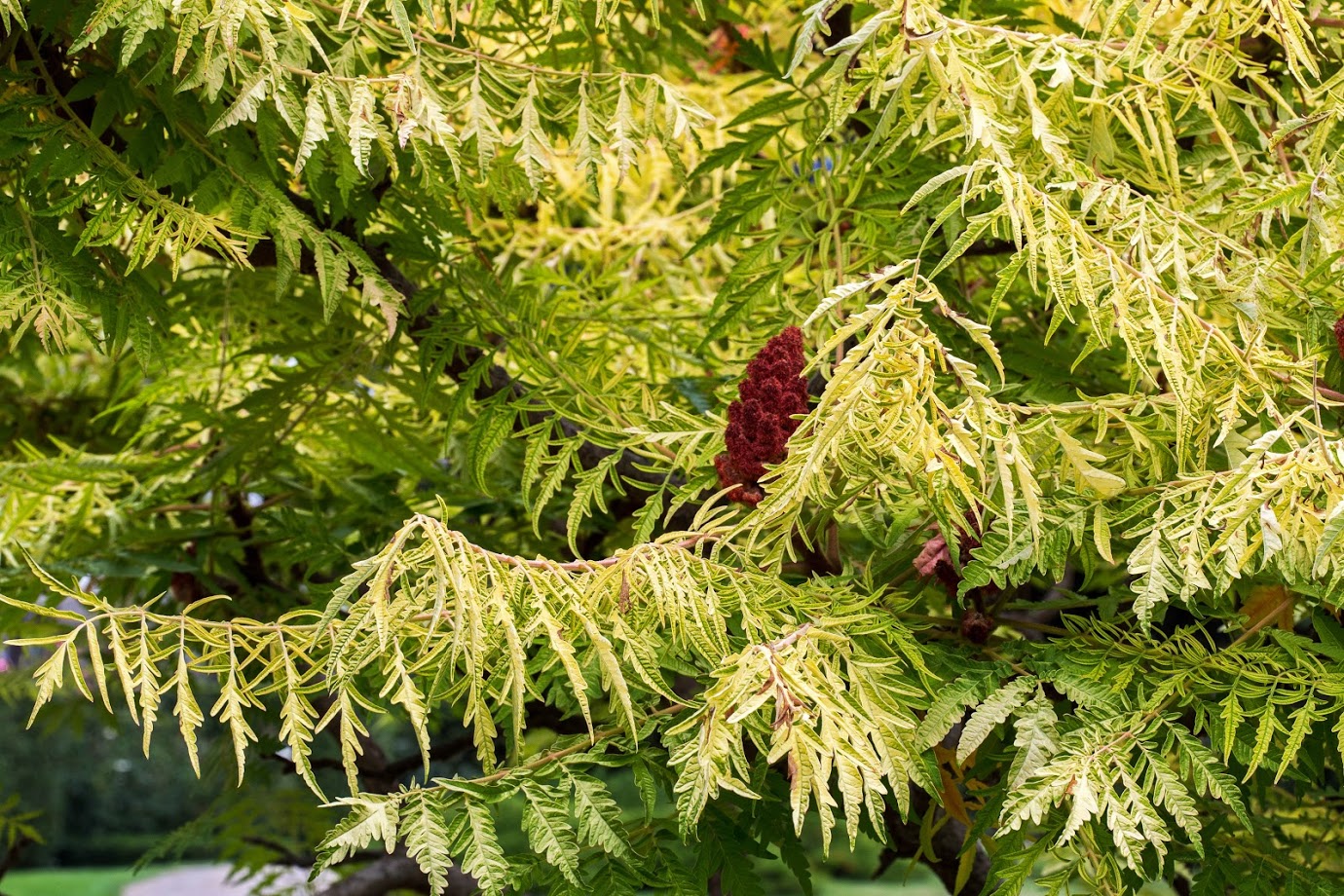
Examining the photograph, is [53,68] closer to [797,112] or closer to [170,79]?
[170,79]

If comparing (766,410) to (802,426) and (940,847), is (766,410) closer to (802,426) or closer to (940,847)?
(802,426)

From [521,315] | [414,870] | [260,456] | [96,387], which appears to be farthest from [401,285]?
[96,387]

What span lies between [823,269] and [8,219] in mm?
993

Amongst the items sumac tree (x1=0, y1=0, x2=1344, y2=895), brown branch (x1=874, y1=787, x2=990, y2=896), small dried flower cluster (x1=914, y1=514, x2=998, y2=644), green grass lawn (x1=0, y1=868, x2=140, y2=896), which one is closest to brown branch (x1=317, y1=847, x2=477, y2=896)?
sumac tree (x1=0, y1=0, x2=1344, y2=895)

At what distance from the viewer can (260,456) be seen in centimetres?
234

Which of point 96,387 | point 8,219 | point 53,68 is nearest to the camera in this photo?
point 8,219

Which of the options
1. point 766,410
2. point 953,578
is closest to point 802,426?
point 766,410

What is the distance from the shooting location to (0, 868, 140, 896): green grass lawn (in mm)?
9930

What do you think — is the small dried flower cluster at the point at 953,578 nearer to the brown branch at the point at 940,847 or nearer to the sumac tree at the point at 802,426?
the sumac tree at the point at 802,426

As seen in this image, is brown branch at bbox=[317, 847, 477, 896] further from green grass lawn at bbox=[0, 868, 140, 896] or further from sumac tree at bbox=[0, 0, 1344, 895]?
green grass lawn at bbox=[0, 868, 140, 896]

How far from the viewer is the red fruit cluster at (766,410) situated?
1449 millimetres

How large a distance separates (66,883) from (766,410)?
34.8ft

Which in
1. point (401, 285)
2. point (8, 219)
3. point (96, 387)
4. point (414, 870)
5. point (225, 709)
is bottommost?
point (414, 870)

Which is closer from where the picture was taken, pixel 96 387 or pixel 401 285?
pixel 401 285
